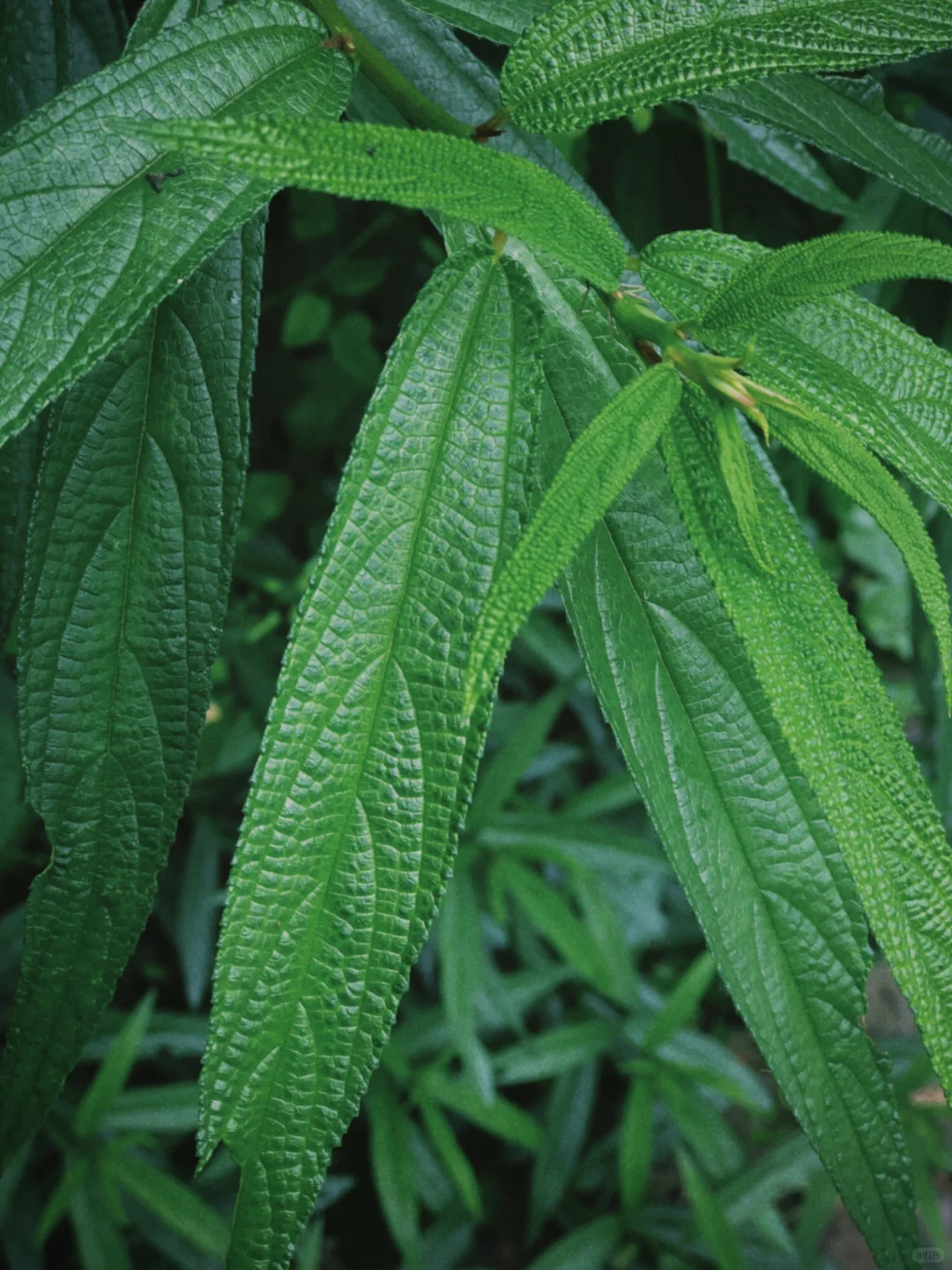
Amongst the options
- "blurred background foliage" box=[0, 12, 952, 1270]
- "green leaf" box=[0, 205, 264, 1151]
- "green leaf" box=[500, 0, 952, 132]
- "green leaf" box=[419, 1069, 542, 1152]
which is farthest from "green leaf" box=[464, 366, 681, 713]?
"green leaf" box=[419, 1069, 542, 1152]

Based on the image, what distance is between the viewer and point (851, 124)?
2.07 feet

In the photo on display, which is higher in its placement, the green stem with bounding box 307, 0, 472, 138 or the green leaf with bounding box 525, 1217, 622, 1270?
the green stem with bounding box 307, 0, 472, 138

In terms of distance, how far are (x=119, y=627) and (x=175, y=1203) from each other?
904 millimetres

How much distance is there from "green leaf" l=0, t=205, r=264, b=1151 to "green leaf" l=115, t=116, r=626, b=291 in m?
0.13

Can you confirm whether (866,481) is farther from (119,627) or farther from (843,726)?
(119,627)

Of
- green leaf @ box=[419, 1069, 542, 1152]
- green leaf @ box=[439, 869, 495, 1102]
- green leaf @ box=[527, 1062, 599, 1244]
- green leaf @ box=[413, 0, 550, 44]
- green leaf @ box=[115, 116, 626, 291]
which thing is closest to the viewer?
green leaf @ box=[115, 116, 626, 291]

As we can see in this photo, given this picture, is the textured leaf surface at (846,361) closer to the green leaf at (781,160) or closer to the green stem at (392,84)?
the green stem at (392,84)

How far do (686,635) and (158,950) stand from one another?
1301 millimetres

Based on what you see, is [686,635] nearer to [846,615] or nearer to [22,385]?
[846,615]

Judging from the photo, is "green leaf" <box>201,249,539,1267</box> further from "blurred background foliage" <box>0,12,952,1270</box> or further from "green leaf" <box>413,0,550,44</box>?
"blurred background foliage" <box>0,12,952,1270</box>

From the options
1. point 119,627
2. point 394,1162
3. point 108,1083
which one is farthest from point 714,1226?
point 119,627

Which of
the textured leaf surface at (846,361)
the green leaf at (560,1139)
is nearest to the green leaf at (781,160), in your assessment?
the textured leaf surface at (846,361)

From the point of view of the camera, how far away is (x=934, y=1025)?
39 cm

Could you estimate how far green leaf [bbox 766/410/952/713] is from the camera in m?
0.38
